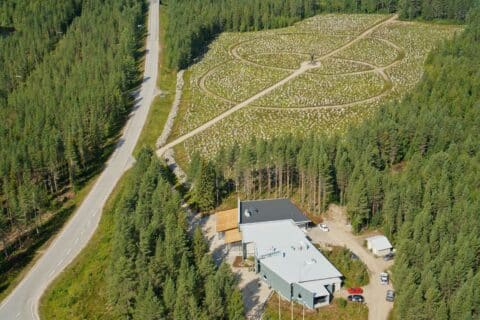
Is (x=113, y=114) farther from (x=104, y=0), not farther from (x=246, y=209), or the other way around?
(x=104, y=0)

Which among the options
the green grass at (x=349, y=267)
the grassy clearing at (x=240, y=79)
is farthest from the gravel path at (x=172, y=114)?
the green grass at (x=349, y=267)

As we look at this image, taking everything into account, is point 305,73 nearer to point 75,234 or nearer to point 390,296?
point 75,234

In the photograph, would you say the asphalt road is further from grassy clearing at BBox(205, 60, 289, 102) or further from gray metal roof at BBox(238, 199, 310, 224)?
gray metal roof at BBox(238, 199, 310, 224)

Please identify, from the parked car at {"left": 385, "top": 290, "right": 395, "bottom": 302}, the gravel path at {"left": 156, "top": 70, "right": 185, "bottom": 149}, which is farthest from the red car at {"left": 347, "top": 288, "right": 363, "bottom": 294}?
the gravel path at {"left": 156, "top": 70, "right": 185, "bottom": 149}

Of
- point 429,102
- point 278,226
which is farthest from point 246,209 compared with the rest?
point 429,102

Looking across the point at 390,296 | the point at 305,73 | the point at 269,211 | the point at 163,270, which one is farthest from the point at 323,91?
the point at 163,270

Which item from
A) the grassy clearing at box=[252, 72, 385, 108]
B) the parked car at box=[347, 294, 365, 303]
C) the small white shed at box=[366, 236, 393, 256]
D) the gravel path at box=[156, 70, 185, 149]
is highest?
the grassy clearing at box=[252, 72, 385, 108]

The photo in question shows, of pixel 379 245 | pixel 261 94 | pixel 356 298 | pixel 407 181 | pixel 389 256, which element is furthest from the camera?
pixel 261 94
